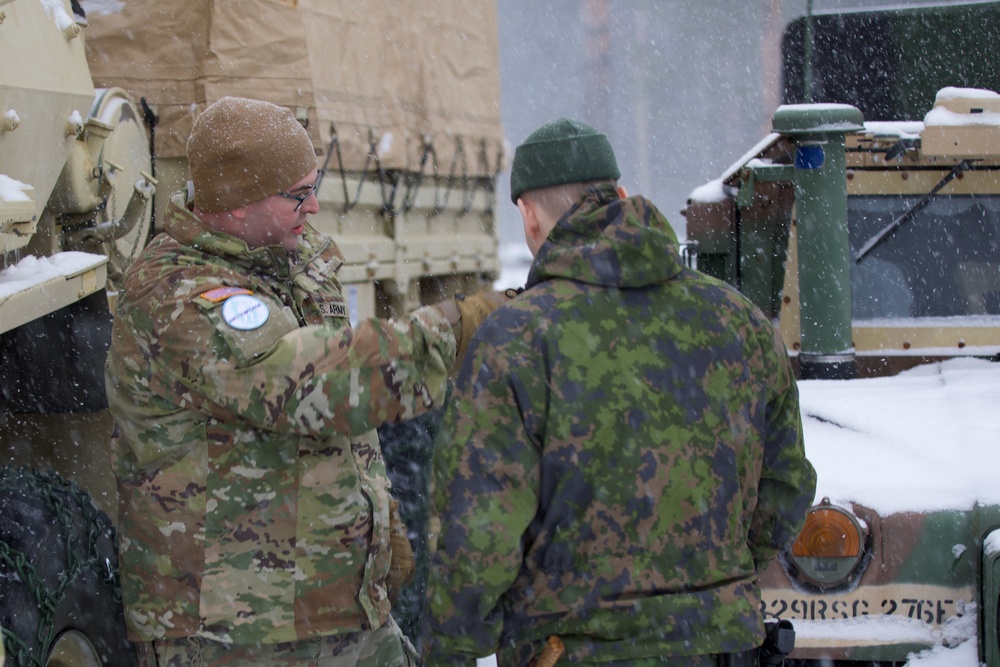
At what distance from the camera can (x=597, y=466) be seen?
1.96 m

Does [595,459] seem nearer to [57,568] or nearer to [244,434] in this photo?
[244,434]

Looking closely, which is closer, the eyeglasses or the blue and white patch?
the blue and white patch

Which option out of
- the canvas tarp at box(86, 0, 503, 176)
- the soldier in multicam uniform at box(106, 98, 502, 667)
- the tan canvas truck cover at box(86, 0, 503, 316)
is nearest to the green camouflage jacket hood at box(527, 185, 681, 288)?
the soldier in multicam uniform at box(106, 98, 502, 667)

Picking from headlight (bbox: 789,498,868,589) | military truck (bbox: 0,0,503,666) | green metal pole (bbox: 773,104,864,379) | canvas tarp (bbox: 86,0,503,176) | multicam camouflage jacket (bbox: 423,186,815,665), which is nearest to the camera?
multicam camouflage jacket (bbox: 423,186,815,665)

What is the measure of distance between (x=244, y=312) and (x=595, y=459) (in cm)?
68

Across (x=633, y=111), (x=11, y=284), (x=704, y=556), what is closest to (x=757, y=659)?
(x=704, y=556)

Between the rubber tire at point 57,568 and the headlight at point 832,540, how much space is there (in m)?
1.54

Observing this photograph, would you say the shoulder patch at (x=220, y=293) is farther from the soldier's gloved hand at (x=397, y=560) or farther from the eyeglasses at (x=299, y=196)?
the soldier's gloved hand at (x=397, y=560)

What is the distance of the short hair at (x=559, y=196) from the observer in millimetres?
2061

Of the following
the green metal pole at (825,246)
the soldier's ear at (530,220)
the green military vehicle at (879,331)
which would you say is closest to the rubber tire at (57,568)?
the soldier's ear at (530,220)

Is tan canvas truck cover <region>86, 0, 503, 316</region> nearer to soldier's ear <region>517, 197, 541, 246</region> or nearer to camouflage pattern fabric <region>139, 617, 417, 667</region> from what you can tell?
camouflage pattern fabric <region>139, 617, 417, 667</region>

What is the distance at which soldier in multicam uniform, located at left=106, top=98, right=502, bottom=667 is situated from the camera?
2.12 metres

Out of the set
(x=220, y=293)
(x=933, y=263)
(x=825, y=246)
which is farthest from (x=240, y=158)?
(x=933, y=263)

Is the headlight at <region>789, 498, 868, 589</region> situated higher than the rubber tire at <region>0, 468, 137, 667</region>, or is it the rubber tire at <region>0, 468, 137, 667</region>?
the rubber tire at <region>0, 468, 137, 667</region>
